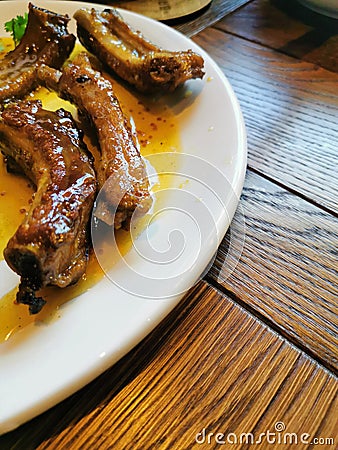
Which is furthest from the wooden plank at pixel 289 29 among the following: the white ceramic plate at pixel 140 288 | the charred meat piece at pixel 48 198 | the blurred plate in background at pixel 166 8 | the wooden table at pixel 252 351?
the charred meat piece at pixel 48 198

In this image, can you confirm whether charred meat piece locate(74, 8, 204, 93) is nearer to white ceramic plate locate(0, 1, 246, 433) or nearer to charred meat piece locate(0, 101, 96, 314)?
white ceramic plate locate(0, 1, 246, 433)

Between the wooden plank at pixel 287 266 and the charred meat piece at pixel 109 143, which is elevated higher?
the charred meat piece at pixel 109 143

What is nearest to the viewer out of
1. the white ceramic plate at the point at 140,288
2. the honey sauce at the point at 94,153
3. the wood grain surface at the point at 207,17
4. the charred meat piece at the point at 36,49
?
the white ceramic plate at the point at 140,288

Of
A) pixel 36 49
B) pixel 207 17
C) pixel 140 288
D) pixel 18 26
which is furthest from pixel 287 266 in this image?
pixel 207 17

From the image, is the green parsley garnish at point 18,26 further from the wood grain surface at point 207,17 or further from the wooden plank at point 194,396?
the wooden plank at point 194,396

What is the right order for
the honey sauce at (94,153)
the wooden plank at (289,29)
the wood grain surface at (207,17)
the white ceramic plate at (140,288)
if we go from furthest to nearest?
the wood grain surface at (207,17) < the wooden plank at (289,29) < the honey sauce at (94,153) < the white ceramic plate at (140,288)

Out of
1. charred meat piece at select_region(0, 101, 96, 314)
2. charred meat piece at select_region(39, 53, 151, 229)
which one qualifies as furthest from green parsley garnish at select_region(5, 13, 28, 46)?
charred meat piece at select_region(0, 101, 96, 314)

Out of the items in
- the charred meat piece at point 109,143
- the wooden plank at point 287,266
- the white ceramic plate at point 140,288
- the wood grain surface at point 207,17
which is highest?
the charred meat piece at point 109,143
